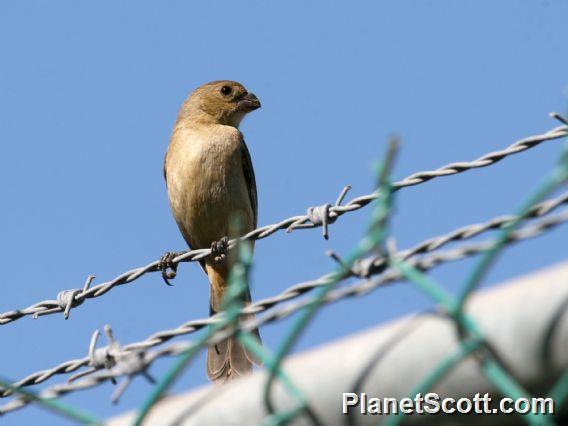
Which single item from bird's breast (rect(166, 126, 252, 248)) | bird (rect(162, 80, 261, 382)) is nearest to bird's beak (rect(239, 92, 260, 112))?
bird (rect(162, 80, 261, 382))

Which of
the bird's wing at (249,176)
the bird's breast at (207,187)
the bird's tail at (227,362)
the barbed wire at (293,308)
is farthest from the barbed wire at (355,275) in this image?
the bird's wing at (249,176)

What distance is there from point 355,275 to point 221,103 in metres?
7.61

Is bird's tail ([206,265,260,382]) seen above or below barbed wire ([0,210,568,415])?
below

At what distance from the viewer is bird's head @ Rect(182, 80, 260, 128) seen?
9453mm

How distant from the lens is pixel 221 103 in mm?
9617

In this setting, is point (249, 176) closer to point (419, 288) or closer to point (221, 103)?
point (221, 103)

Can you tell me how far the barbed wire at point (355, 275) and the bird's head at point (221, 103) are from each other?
619 cm

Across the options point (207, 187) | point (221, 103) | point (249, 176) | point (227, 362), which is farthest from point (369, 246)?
point (221, 103)

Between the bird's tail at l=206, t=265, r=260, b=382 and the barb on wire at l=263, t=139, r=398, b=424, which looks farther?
the bird's tail at l=206, t=265, r=260, b=382

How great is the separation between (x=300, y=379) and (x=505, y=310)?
397mm

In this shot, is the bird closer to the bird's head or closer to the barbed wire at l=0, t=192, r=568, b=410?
the bird's head

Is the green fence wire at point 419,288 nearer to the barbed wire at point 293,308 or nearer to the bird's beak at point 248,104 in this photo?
the barbed wire at point 293,308

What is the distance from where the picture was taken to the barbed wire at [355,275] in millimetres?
1801

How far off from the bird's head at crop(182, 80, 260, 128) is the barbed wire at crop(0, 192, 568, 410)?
20.3ft
